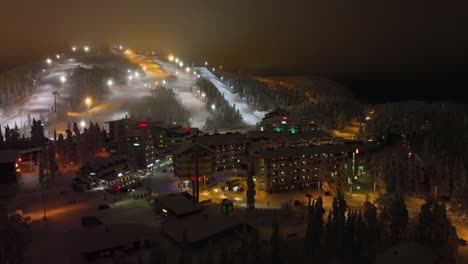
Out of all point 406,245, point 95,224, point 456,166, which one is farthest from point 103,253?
point 456,166

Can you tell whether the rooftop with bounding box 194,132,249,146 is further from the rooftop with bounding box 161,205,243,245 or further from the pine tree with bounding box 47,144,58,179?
the rooftop with bounding box 161,205,243,245

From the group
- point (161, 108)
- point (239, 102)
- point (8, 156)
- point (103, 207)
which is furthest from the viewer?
point (239, 102)

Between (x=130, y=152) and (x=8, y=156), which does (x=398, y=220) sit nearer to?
(x=130, y=152)

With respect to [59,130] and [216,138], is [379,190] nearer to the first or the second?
[216,138]

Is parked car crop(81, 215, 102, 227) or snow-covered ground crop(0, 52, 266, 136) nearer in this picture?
parked car crop(81, 215, 102, 227)

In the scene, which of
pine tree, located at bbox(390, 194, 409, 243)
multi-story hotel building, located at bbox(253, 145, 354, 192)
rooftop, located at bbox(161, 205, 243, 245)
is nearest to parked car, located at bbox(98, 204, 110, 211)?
rooftop, located at bbox(161, 205, 243, 245)

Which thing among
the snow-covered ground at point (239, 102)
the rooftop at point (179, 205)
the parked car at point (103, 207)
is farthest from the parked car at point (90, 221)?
the snow-covered ground at point (239, 102)

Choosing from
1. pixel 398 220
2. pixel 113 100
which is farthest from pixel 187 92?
pixel 398 220

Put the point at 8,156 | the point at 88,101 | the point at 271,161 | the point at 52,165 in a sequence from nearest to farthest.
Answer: the point at 271,161
the point at 8,156
the point at 52,165
the point at 88,101

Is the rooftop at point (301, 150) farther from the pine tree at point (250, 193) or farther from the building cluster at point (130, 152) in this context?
the building cluster at point (130, 152)
